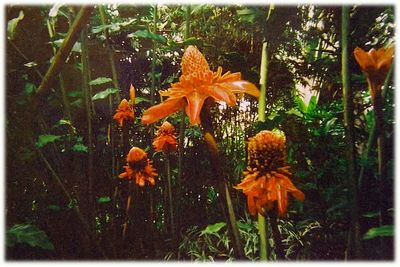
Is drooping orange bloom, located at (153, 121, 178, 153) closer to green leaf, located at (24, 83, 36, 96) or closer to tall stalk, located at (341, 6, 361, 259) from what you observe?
green leaf, located at (24, 83, 36, 96)

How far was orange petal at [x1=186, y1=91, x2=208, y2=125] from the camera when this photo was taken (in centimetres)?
89

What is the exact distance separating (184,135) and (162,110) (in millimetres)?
753

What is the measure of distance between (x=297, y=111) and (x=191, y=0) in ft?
2.46

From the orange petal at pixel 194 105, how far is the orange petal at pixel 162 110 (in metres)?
0.03

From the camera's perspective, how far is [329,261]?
129 cm

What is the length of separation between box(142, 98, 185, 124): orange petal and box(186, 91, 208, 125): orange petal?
1.2 inches

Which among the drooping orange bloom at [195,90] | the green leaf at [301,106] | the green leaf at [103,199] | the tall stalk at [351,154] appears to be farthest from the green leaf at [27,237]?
the green leaf at [301,106]

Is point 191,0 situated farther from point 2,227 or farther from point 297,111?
point 2,227

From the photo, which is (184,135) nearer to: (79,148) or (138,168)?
(138,168)

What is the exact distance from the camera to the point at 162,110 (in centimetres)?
97

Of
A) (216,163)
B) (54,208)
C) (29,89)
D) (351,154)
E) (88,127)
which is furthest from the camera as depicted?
(88,127)

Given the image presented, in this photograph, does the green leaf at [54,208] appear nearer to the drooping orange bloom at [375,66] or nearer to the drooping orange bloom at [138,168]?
the drooping orange bloom at [138,168]

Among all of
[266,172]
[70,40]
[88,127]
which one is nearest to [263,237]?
[266,172]

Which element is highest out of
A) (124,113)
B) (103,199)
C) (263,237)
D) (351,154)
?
(124,113)
